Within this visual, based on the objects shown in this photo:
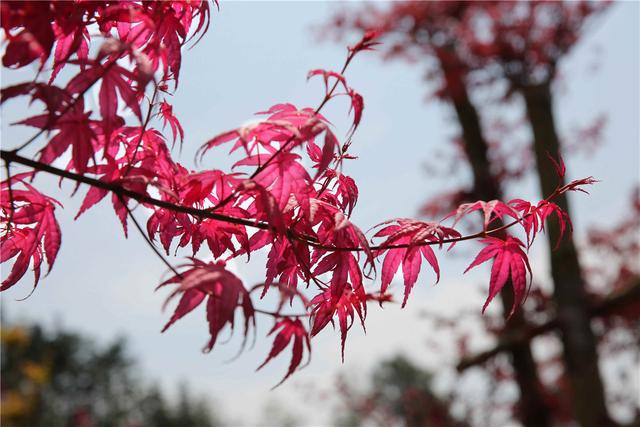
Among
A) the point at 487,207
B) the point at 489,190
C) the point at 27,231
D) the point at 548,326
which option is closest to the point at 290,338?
the point at 487,207

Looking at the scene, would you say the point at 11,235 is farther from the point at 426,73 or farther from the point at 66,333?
the point at 66,333

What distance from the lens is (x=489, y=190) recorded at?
5.24m

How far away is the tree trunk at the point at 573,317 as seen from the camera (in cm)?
377

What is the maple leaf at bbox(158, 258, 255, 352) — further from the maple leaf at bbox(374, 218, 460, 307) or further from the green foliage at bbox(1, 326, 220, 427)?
the green foliage at bbox(1, 326, 220, 427)

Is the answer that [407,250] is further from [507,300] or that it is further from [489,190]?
[489,190]

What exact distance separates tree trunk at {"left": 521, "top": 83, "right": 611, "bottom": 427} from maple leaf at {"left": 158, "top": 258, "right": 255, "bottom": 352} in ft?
11.5

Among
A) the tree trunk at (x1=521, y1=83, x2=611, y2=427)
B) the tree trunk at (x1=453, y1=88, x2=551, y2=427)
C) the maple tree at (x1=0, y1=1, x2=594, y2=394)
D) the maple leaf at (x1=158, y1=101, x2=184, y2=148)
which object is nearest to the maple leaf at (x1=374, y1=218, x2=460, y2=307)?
the maple tree at (x1=0, y1=1, x2=594, y2=394)

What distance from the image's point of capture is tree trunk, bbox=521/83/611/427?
12.4 feet

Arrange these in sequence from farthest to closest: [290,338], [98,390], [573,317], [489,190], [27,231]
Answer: [98,390], [489,190], [573,317], [27,231], [290,338]

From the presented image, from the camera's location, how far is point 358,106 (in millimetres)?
697

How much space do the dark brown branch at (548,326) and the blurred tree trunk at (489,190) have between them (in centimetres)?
11

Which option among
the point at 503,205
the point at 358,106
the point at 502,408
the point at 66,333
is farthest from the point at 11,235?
the point at 66,333

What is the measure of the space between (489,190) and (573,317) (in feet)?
5.21

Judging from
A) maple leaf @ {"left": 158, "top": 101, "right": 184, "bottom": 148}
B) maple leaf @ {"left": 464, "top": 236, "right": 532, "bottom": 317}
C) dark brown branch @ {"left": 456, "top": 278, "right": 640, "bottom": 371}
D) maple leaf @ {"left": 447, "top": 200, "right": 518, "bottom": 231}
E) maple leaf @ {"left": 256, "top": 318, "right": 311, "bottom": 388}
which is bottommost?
maple leaf @ {"left": 256, "top": 318, "right": 311, "bottom": 388}
